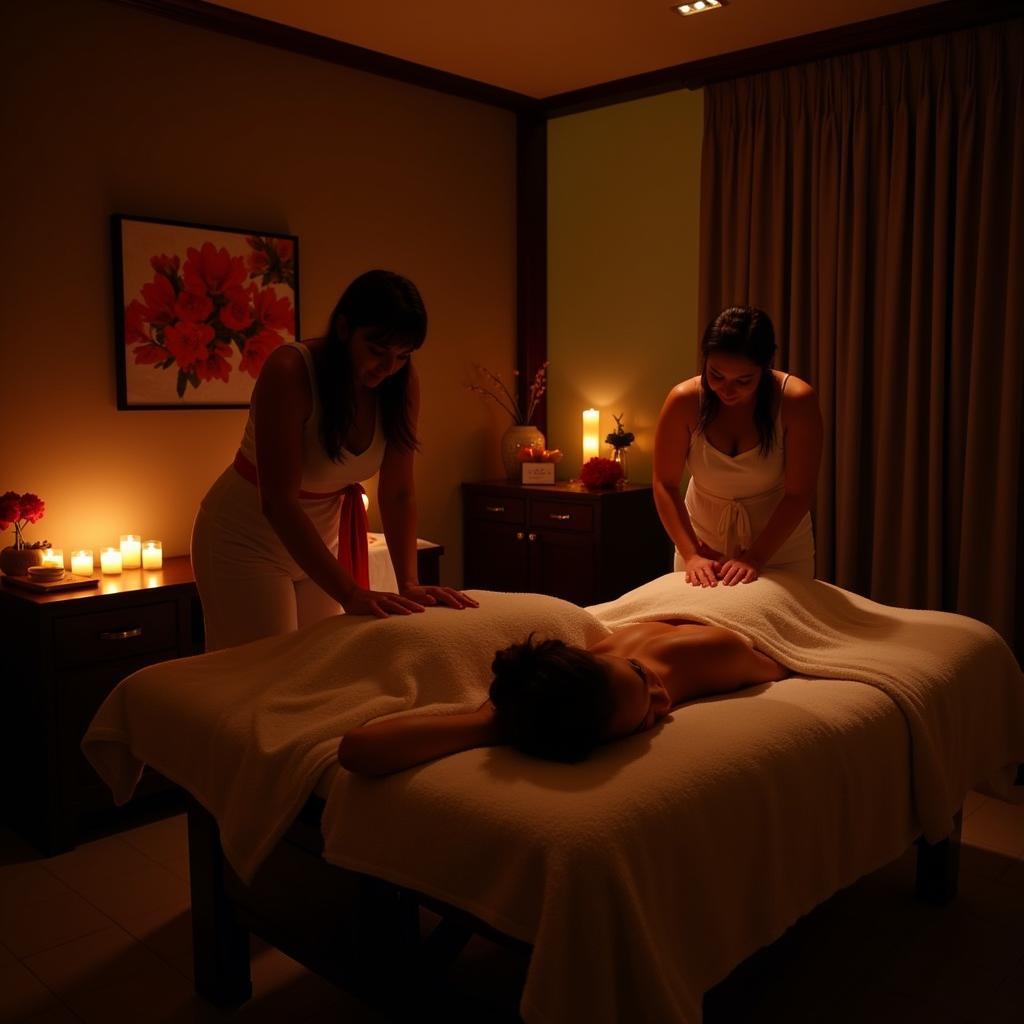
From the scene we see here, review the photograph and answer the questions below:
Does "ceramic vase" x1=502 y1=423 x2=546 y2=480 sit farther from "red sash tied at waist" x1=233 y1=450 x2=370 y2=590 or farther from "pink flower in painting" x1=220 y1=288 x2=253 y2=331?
"red sash tied at waist" x1=233 y1=450 x2=370 y2=590

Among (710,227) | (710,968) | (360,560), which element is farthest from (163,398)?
(710,968)

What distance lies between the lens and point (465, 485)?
4.30m

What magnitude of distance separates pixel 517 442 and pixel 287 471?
2.25 m

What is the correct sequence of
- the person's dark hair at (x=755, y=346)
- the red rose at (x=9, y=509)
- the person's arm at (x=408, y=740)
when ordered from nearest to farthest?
1. the person's arm at (x=408, y=740)
2. the person's dark hair at (x=755, y=346)
3. the red rose at (x=9, y=509)

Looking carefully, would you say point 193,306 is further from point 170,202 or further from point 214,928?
point 214,928

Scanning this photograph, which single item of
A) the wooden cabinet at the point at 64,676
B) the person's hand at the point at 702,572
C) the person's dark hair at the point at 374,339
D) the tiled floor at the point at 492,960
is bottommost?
the tiled floor at the point at 492,960

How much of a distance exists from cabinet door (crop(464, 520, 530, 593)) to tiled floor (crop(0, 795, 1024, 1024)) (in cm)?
182

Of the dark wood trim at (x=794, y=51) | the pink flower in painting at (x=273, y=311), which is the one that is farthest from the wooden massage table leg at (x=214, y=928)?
the dark wood trim at (x=794, y=51)

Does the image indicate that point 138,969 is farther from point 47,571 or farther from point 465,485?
point 465,485

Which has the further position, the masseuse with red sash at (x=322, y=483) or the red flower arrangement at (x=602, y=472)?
the red flower arrangement at (x=602, y=472)

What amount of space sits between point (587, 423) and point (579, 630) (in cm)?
231

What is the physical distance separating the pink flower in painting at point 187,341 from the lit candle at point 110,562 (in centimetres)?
67

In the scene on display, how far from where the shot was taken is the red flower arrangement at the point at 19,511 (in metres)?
2.85

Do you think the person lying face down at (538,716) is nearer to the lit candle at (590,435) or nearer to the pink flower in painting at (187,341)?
the pink flower in painting at (187,341)
